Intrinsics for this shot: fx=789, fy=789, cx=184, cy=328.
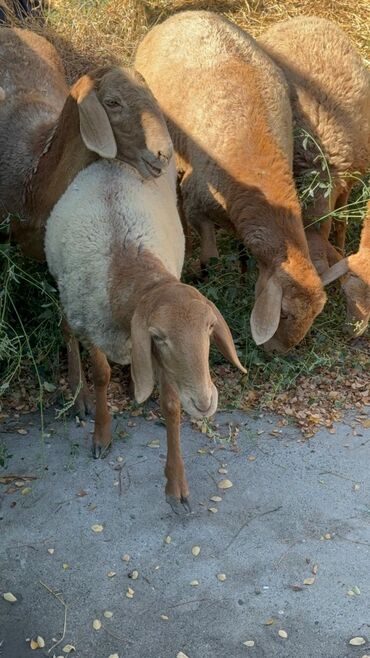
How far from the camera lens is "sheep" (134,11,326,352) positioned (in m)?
4.76

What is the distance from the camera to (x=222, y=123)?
5.13 meters

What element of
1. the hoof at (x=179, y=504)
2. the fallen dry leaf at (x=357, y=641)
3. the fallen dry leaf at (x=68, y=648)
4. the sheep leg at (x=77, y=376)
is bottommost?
the sheep leg at (x=77, y=376)

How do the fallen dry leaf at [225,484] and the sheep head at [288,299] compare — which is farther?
the sheep head at [288,299]

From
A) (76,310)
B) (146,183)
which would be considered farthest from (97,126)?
(76,310)

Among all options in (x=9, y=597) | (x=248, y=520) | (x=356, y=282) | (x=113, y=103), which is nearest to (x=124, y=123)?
(x=113, y=103)

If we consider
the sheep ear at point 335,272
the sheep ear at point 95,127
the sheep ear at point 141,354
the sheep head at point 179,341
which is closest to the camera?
the sheep head at point 179,341

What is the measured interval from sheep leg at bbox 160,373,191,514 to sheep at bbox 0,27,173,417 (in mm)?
556

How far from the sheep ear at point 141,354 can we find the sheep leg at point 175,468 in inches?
29.0

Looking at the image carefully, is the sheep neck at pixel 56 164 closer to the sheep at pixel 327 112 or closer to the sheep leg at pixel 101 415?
the sheep leg at pixel 101 415

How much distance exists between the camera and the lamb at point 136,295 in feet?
10.6

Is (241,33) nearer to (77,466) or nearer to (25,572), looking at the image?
(77,466)

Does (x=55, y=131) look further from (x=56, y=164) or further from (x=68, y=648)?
(x=68, y=648)

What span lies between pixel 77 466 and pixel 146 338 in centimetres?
150

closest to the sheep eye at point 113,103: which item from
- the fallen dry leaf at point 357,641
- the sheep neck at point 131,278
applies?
the sheep neck at point 131,278
